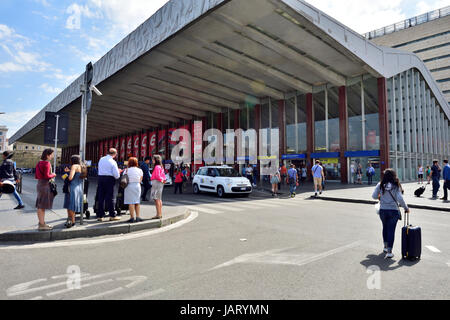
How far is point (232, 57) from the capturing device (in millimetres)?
21672

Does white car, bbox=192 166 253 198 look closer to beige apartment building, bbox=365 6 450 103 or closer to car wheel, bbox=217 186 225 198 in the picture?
car wheel, bbox=217 186 225 198

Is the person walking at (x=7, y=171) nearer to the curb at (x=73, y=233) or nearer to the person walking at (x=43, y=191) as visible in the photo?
the person walking at (x=43, y=191)

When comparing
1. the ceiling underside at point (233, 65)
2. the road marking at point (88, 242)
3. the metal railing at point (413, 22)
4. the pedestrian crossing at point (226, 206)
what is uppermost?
the metal railing at point (413, 22)

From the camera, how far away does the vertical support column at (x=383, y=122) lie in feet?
70.7

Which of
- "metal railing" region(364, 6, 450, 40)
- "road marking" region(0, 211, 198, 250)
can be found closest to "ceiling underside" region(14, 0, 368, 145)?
"road marking" region(0, 211, 198, 250)

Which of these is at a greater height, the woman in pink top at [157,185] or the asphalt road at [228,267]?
the woman in pink top at [157,185]

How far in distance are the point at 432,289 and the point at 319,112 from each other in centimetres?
2450

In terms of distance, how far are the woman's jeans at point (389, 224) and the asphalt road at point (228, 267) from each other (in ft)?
0.95

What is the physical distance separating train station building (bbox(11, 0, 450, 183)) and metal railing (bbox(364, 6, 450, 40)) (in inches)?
1365

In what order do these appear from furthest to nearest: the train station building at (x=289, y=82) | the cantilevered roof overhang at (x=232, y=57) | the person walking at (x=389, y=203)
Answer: the train station building at (x=289, y=82)
the cantilevered roof overhang at (x=232, y=57)
the person walking at (x=389, y=203)

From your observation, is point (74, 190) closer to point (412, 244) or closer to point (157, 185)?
point (157, 185)

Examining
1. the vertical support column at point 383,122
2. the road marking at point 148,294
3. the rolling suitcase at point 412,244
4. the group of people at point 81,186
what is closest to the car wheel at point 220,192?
the group of people at point 81,186
